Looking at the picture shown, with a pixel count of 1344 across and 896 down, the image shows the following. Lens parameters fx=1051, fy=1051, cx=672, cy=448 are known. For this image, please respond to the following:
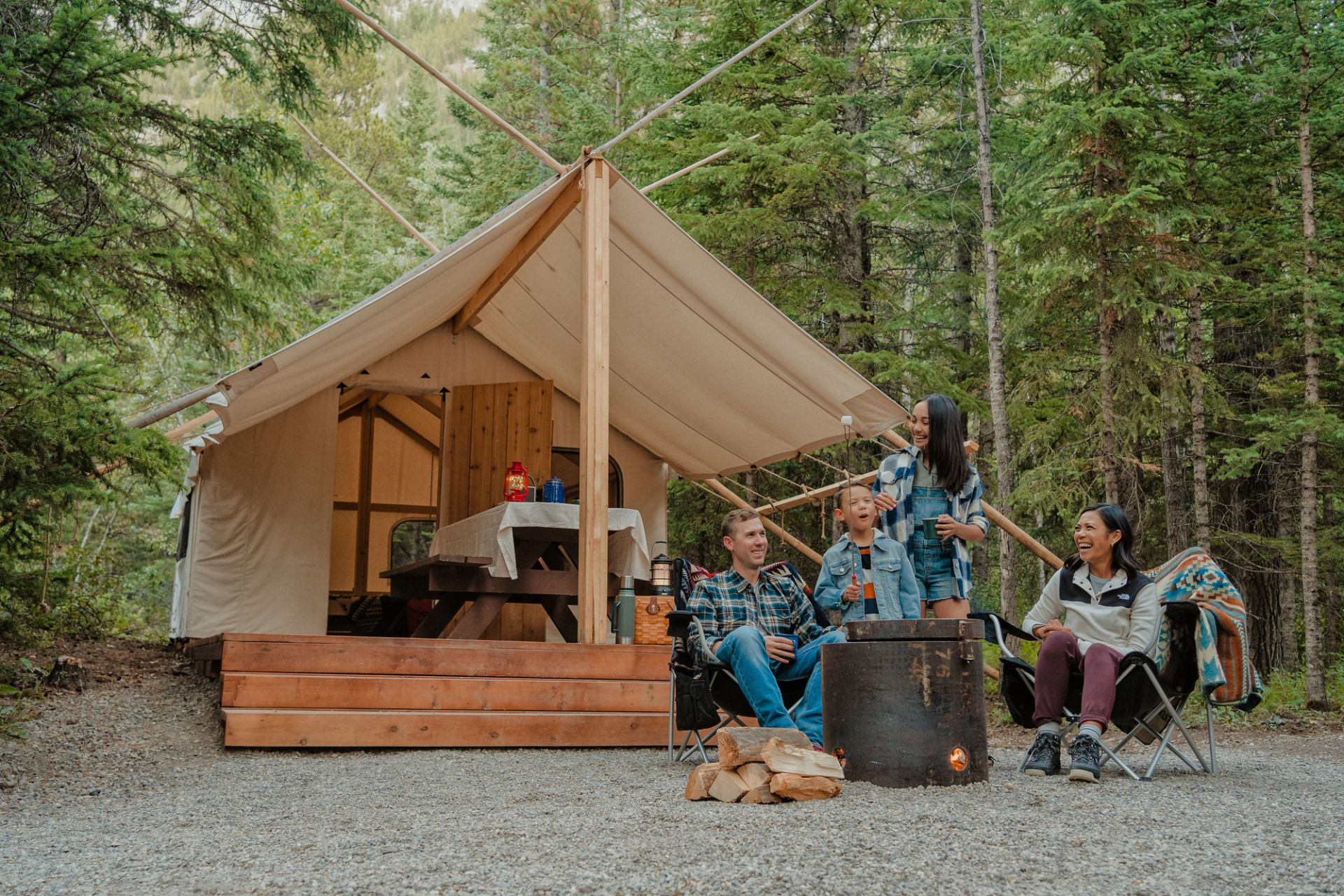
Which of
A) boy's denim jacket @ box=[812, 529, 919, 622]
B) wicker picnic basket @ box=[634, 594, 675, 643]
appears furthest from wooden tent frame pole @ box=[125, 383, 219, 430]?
boy's denim jacket @ box=[812, 529, 919, 622]

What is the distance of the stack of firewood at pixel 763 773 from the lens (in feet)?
8.33

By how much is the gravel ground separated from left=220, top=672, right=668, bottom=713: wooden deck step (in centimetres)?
26

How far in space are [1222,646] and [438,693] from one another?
9.09ft

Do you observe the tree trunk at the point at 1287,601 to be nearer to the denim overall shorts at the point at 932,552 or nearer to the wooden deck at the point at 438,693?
the denim overall shorts at the point at 932,552

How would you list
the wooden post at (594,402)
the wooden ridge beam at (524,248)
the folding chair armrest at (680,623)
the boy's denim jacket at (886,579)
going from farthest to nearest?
the wooden ridge beam at (524,248)
the wooden post at (594,402)
the folding chair armrest at (680,623)
the boy's denim jacket at (886,579)

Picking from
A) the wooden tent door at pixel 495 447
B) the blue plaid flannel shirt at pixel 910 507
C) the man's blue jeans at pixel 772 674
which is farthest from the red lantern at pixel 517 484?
the blue plaid flannel shirt at pixel 910 507

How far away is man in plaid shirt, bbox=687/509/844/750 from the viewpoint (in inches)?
130

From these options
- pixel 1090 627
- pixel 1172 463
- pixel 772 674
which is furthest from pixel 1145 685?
pixel 1172 463

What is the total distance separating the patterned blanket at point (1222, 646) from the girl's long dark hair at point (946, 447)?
0.73m

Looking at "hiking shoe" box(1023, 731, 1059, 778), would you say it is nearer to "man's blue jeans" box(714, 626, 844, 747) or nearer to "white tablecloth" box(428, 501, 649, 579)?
"man's blue jeans" box(714, 626, 844, 747)

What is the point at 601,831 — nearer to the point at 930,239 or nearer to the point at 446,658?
the point at 446,658

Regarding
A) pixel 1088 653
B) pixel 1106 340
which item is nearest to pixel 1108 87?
pixel 1106 340

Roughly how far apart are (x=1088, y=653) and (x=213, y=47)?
20.3 feet

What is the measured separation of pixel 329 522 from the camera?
710 cm
